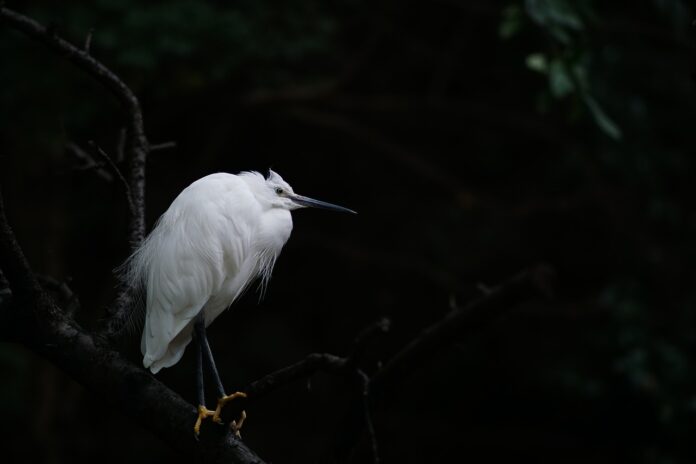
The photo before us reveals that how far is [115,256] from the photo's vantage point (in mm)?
5039

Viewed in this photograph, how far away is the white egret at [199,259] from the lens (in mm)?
2000

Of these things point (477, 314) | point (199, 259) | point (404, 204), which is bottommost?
point (404, 204)

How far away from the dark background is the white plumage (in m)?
1.57

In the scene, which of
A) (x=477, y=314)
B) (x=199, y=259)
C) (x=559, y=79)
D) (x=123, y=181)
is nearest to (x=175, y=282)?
(x=199, y=259)

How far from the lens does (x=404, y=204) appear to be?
5.39m

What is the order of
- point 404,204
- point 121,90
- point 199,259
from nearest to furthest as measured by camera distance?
point 121,90, point 199,259, point 404,204

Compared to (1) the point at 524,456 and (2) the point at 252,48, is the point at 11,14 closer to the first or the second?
(2) the point at 252,48

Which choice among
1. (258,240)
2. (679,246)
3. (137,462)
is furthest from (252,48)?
(137,462)

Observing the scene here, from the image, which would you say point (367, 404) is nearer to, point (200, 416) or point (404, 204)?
point (200, 416)

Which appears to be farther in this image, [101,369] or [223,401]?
[223,401]

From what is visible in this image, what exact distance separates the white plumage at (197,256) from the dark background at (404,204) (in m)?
1.57

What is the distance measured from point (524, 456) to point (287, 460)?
5.34 feet

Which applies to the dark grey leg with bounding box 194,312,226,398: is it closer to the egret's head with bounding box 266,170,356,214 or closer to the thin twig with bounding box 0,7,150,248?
the thin twig with bounding box 0,7,150,248

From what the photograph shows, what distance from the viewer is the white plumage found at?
200cm
